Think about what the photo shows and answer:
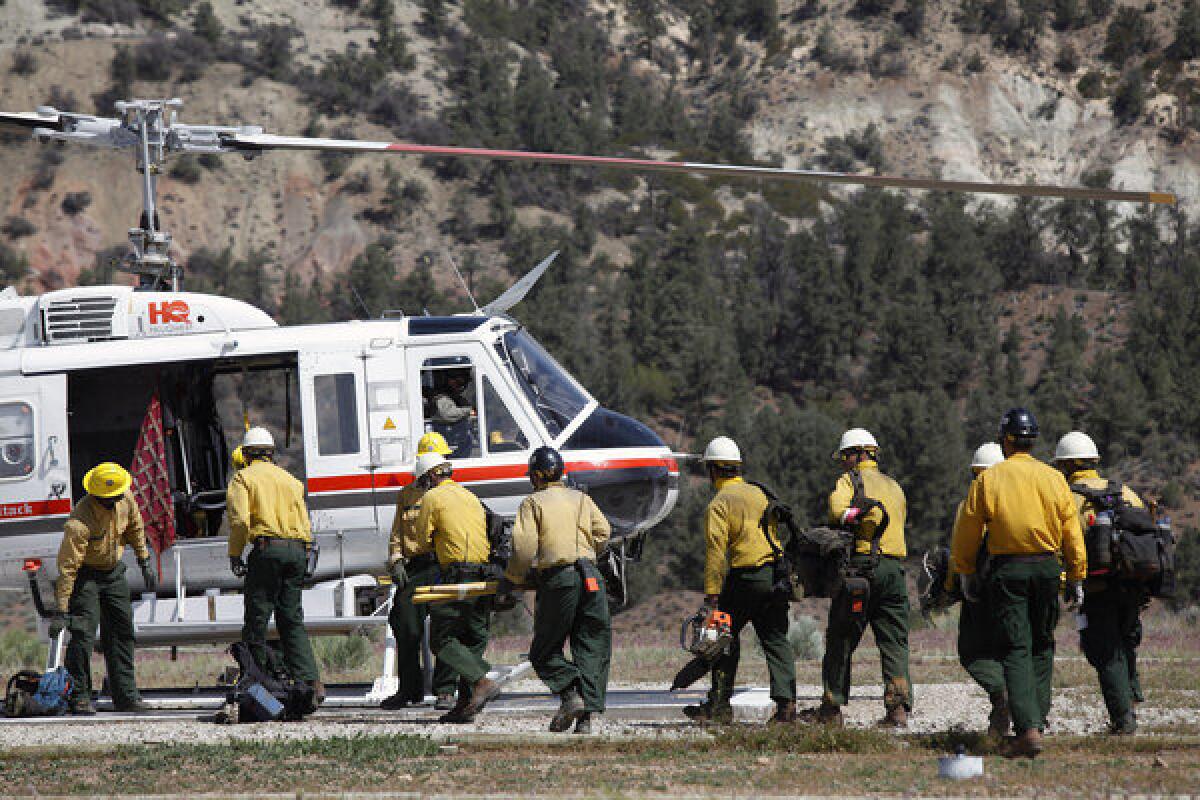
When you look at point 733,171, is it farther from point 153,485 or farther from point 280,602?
point 153,485

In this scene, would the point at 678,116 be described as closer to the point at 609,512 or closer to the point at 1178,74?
the point at 1178,74

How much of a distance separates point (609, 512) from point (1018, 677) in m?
5.40

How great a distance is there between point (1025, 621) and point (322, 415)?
22.3 ft

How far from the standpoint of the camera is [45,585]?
14930 millimetres

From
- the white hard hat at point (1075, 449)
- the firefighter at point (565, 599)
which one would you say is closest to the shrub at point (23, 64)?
the firefighter at point (565, 599)

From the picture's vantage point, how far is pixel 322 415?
47.1ft

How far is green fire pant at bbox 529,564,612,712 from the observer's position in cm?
1136

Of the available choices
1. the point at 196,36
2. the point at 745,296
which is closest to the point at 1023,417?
the point at 745,296

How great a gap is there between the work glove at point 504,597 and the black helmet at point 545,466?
77 centimetres

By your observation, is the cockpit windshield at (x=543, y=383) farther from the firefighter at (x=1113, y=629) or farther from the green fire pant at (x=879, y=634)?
the firefighter at (x=1113, y=629)

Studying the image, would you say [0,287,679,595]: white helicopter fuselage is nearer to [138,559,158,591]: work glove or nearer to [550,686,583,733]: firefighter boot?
[138,559,158,591]: work glove

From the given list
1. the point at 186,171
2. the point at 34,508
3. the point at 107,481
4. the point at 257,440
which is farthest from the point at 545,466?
the point at 186,171

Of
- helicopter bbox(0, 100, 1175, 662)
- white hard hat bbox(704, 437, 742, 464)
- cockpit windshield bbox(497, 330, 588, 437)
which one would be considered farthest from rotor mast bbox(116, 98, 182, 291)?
white hard hat bbox(704, 437, 742, 464)

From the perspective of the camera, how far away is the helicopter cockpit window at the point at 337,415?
1434 cm
